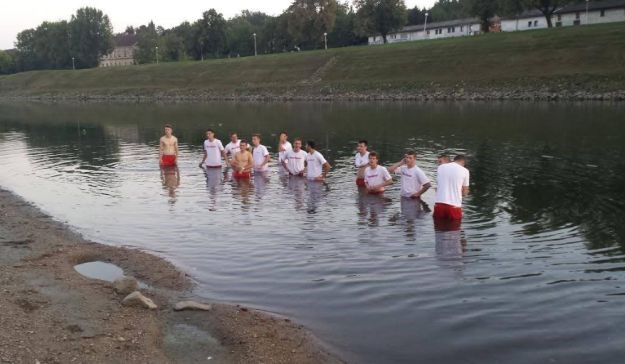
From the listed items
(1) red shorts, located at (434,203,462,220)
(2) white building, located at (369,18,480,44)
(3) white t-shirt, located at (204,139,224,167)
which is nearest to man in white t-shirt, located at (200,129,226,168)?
(3) white t-shirt, located at (204,139,224,167)

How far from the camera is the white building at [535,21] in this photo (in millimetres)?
106500

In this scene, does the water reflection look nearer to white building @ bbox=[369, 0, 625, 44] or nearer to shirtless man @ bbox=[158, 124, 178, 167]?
shirtless man @ bbox=[158, 124, 178, 167]

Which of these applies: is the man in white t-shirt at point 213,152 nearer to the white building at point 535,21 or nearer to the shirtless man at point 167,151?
the shirtless man at point 167,151

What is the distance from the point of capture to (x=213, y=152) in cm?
2756

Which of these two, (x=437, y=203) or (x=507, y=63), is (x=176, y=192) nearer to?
(x=437, y=203)

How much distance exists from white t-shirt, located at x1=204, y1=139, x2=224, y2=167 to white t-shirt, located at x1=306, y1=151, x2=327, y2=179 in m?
5.62

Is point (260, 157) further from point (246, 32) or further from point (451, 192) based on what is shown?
point (246, 32)

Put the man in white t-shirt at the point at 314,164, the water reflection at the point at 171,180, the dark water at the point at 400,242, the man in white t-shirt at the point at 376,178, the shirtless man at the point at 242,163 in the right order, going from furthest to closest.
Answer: the shirtless man at the point at 242,163
the man in white t-shirt at the point at 314,164
the water reflection at the point at 171,180
the man in white t-shirt at the point at 376,178
the dark water at the point at 400,242

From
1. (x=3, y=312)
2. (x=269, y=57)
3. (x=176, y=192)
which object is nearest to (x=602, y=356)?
(x=3, y=312)

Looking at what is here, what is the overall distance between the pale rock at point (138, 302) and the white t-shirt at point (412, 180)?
10902 millimetres

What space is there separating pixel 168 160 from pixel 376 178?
11.9m

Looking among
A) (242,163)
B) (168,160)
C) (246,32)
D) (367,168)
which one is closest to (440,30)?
(246,32)

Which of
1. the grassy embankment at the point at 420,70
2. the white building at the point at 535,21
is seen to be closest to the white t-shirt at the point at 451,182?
the grassy embankment at the point at 420,70

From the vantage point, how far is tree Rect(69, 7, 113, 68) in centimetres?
17650
